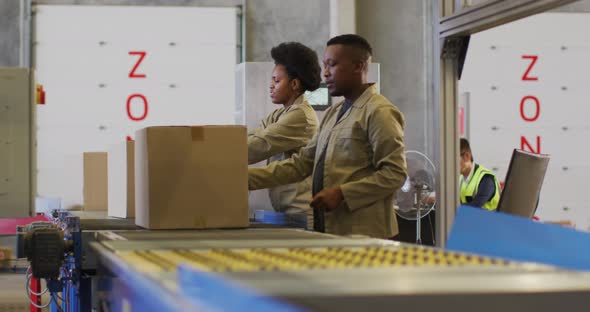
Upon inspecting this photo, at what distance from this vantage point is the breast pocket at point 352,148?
333 centimetres

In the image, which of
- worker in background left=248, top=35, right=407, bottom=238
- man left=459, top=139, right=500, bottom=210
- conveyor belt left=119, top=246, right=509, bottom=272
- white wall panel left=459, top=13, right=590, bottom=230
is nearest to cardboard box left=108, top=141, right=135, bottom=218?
worker in background left=248, top=35, right=407, bottom=238

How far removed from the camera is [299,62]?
4.16 meters

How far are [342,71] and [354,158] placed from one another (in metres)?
0.35

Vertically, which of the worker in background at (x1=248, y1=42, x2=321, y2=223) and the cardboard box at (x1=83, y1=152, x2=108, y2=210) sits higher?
the worker in background at (x1=248, y1=42, x2=321, y2=223)

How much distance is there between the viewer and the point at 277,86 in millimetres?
4199

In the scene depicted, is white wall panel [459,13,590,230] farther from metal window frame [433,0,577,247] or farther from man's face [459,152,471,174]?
metal window frame [433,0,577,247]

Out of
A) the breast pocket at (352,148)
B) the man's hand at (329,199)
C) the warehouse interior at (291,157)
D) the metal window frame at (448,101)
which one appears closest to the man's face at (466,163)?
the warehouse interior at (291,157)

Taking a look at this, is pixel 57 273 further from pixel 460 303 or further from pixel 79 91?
pixel 79 91

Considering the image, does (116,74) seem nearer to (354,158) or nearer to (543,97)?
(543,97)

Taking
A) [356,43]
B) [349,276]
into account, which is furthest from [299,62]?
[349,276]

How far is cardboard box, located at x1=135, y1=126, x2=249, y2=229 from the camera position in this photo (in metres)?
2.91

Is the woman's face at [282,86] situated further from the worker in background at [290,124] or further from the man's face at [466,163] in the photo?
the man's face at [466,163]

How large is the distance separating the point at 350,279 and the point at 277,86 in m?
3.01

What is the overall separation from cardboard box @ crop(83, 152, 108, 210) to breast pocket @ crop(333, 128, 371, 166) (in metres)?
2.30
